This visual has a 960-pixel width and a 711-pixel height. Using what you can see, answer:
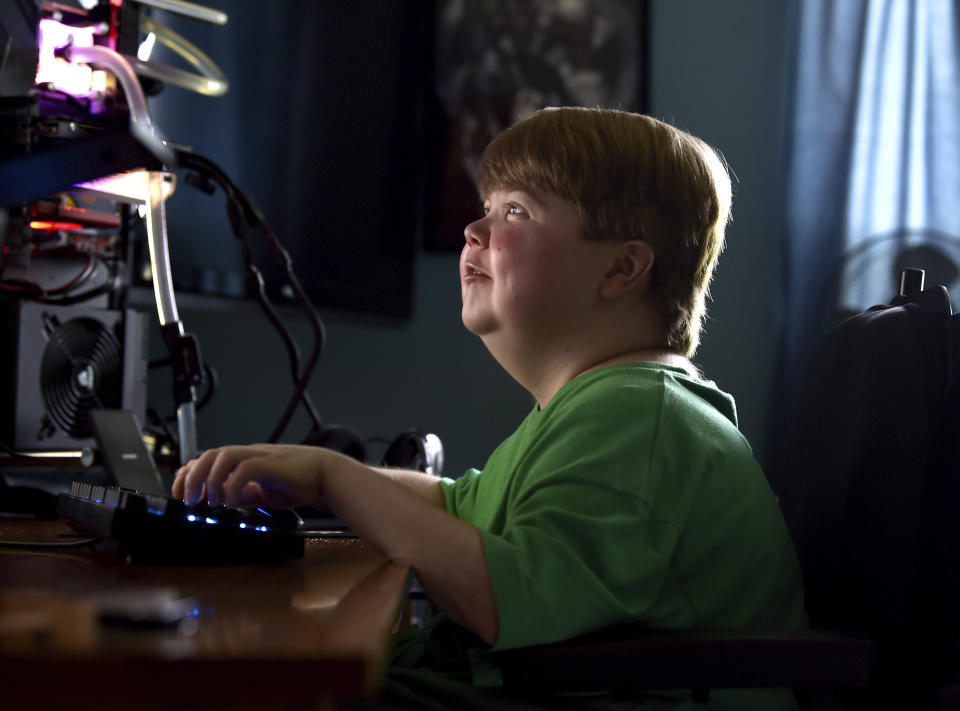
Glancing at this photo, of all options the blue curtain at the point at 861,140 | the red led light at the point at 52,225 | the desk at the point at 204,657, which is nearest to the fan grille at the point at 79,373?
the red led light at the point at 52,225

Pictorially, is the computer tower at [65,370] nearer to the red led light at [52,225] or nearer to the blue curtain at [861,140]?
the red led light at [52,225]

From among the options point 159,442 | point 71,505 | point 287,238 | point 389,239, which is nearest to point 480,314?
point 71,505

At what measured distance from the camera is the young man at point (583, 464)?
0.65 m

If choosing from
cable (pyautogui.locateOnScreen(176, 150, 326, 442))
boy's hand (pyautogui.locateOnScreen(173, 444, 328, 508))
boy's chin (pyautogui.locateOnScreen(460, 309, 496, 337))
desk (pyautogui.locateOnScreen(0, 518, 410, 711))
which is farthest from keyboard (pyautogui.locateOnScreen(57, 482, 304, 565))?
cable (pyautogui.locateOnScreen(176, 150, 326, 442))

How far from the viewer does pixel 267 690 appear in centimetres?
36

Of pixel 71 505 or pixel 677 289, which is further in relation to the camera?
pixel 677 289

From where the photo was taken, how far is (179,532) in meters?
0.69

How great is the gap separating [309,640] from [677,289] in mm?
656

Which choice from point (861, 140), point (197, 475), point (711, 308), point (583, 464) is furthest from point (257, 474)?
point (861, 140)

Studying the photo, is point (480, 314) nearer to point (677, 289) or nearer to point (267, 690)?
point (677, 289)

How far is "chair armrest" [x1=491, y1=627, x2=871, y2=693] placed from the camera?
622 millimetres

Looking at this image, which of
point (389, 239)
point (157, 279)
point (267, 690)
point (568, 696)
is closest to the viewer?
point (267, 690)

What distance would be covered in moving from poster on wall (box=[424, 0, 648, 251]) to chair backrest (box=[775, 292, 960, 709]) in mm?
1641

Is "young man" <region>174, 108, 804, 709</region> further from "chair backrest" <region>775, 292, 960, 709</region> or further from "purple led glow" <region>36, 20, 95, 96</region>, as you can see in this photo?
"purple led glow" <region>36, 20, 95, 96</region>
